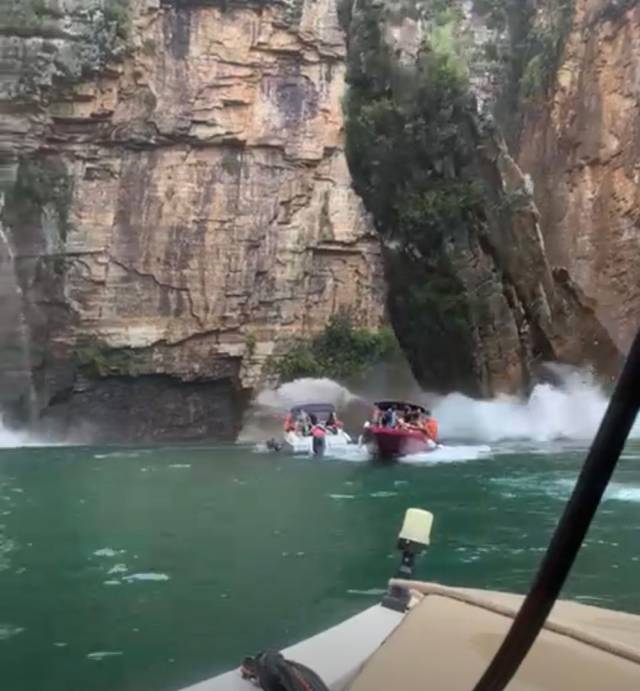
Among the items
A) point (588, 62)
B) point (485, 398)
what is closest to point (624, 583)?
point (485, 398)

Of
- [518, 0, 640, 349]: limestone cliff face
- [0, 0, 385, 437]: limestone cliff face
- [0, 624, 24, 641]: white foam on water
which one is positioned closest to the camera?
[0, 624, 24, 641]: white foam on water

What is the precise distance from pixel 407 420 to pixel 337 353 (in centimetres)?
671

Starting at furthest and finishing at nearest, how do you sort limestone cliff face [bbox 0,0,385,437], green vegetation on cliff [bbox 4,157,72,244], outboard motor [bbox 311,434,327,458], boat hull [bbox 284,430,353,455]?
limestone cliff face [bbox 0,0,385,437]
green vegetation on cliff [bbox 4,157,72,244]
boat hull [bbox 284,430,353,455]
outboard motor [bbox 311,434,327,458]

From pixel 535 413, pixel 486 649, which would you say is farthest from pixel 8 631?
pixel 535 413

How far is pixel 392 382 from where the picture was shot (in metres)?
27.8

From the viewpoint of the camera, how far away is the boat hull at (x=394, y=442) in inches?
730

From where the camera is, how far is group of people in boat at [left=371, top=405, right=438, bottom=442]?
770 inches

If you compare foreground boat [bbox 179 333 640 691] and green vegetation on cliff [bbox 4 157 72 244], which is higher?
green vegetation on cliff [bbox 4 157 72 244]

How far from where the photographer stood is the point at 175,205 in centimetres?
2766

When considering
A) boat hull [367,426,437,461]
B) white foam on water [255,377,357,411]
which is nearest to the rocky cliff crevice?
white foam on water [255,377,357,411]

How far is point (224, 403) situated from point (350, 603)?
21913 millimetres

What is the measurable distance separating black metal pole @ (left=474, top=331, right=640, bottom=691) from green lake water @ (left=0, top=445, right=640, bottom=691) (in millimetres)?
3991

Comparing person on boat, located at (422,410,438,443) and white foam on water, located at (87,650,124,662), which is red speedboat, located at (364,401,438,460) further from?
white foam on water, located at (87,650,124,662)

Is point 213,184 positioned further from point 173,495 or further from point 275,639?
point 275,639
